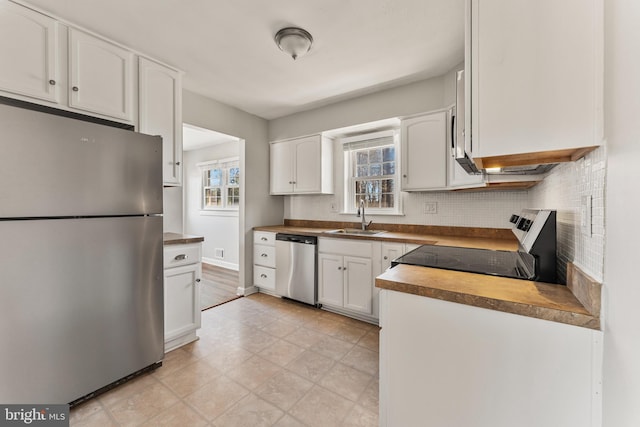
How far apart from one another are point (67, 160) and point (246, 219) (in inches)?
84.9

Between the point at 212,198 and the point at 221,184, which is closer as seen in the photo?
the point at 221,184

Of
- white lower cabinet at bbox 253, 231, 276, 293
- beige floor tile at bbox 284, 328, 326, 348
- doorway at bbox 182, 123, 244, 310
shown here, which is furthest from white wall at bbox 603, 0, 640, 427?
doorway at bbox 182, 123, 244, 310

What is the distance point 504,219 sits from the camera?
243 centimetres

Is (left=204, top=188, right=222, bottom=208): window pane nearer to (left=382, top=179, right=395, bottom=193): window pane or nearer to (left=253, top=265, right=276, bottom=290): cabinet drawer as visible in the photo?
(left=253, top=265, right=276, bottom=290): cabinet drawer

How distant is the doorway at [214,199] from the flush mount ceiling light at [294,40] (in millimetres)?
2826

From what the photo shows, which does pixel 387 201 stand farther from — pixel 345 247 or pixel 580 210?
pixel 580 210

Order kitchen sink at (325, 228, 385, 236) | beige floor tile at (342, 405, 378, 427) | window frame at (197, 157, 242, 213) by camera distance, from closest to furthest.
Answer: beige floor tile at (342, 405, 378, 427) < kitchen sink at (325, 228, 385, 236) < window frame at (197, 157, 242, 213)

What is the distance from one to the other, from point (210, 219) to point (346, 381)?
4.53 meters

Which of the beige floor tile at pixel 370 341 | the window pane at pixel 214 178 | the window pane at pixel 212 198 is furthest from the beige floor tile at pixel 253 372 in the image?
the window pane at pixel 214 178

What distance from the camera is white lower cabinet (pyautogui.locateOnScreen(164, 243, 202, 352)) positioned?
2.11 meters

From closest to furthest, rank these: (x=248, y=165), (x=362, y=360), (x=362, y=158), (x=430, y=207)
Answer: (x=362, y=360) → (x=430, y=207) → (x=362, y=158) → (x=248, y=165)

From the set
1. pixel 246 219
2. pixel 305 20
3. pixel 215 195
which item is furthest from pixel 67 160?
pixel 215 195

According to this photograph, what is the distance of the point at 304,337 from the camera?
2373 mm

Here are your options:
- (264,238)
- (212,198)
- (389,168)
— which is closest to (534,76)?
(389,168)
